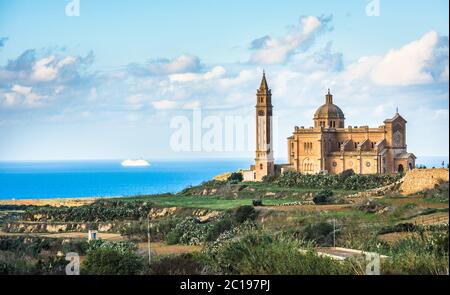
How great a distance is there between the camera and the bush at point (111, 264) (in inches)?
609

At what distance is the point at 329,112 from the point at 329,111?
0.07 m

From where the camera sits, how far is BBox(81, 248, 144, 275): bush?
1548 cm

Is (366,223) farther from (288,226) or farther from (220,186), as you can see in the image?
(220,186)

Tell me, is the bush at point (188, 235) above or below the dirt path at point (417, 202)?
below

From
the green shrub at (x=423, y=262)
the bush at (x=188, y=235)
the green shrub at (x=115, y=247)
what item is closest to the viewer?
the green shrub at (x=423, y=262)

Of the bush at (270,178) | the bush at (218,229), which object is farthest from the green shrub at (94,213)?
the bush at (270,178)

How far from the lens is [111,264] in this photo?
15.7 meters

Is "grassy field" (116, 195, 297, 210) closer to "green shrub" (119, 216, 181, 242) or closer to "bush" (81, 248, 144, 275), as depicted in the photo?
"green shrub" (119, 216, 181, 242)

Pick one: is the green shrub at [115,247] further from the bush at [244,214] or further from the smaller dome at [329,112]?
the smaller dome at [329,112]

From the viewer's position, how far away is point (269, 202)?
131ft

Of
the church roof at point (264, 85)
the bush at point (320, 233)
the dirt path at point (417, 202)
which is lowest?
the bush at point (320, 233)

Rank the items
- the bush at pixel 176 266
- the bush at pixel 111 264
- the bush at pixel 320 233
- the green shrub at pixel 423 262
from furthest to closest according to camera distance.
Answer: the bush at pixel 320 233, the bush at pixel 176 266, the bush at pixel 111 264, the green shrub at pixel 423 262

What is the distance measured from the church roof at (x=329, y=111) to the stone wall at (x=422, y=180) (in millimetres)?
17678

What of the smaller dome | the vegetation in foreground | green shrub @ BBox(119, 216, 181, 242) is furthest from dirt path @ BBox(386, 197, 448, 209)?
the smaller dome
